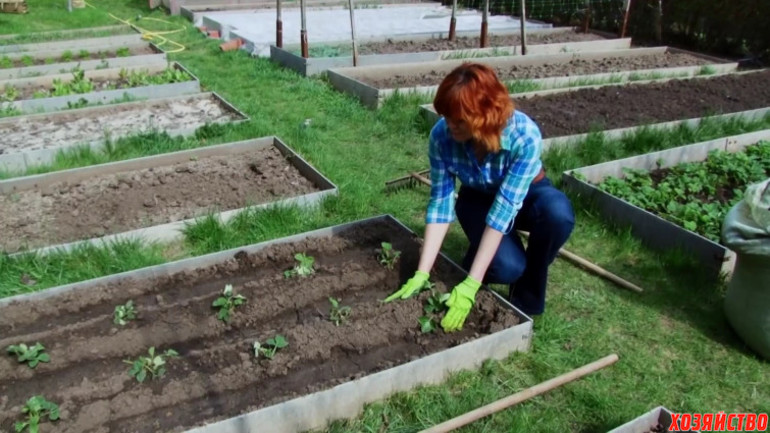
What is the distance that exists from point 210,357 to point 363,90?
4236 millimetres

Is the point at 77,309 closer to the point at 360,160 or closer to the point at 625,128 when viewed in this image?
the point at 360,160

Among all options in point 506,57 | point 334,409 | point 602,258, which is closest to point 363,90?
point 506,57

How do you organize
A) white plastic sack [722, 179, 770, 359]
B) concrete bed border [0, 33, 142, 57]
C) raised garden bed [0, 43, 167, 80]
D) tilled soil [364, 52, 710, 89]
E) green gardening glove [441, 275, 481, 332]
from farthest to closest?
concrete bed border [0, 33, 142, 57] < raised garden bed [0, 43, 167, 80] < tilled soil [364, 52, 710, 89] < green gardening glove [441, 275, 481, 332] < white plastic sack [722, 179, 770, 359]

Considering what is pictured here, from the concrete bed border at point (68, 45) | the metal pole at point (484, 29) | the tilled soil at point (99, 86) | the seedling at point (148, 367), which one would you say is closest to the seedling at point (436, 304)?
the seedling at point (148, 367)

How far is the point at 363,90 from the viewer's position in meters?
6.43

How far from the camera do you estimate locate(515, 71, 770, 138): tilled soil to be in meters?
5.73

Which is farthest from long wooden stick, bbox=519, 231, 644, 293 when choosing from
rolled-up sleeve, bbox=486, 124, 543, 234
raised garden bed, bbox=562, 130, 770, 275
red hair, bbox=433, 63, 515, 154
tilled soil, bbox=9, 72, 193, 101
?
tilled soil, bbox=9, 72, 193, 101

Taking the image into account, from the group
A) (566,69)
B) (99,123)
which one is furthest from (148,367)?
(566,69)

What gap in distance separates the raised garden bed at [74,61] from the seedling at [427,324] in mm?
6036

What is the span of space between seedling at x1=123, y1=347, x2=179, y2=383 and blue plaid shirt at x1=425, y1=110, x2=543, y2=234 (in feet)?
4.57

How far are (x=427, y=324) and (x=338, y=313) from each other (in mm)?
433

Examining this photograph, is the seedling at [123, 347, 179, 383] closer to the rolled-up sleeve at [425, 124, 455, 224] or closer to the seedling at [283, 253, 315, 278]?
the seedling at [283, 253, 315, 278]

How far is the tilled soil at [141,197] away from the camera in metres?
3.90

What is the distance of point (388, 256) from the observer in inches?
135
